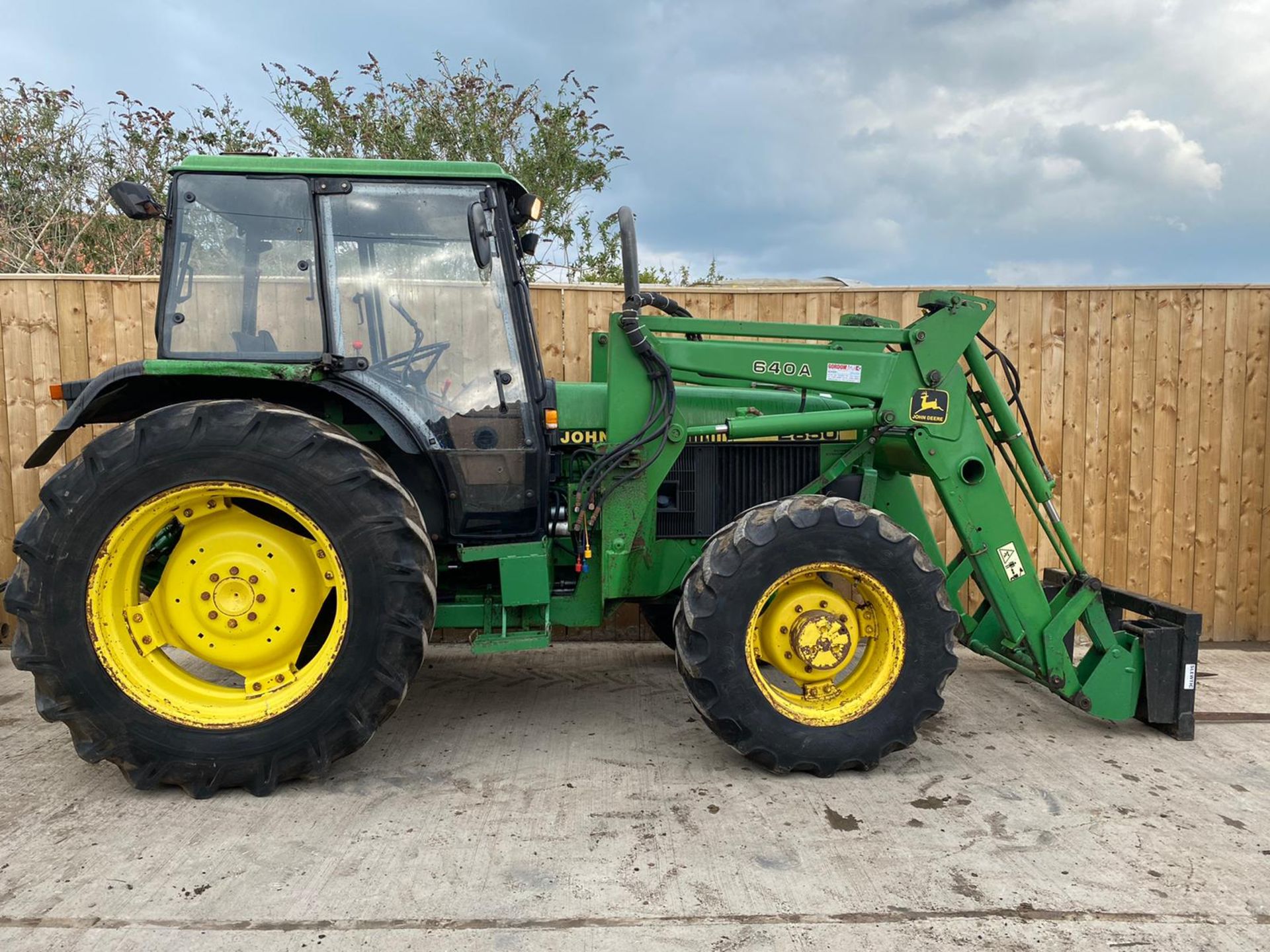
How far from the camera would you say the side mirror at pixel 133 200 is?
298 centimetres

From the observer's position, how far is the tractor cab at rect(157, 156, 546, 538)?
3.07 meters

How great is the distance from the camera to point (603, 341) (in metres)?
3.96

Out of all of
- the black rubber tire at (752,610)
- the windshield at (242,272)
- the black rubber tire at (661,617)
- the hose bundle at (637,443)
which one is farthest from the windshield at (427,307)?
the black rubber tire at (661,617)

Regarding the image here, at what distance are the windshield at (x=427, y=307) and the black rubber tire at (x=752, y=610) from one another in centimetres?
104

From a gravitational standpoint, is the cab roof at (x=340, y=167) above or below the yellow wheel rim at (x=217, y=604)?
above

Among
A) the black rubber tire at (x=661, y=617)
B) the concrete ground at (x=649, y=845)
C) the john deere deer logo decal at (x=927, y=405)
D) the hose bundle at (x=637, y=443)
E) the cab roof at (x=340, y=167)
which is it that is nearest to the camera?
the concrete ground at (x=649, y=845)

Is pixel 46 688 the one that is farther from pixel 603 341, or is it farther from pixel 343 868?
pixel 603 341

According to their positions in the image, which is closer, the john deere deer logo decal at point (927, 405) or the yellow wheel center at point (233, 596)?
the yellow wheel center at point (233, 596)

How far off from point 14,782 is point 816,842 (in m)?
2.85

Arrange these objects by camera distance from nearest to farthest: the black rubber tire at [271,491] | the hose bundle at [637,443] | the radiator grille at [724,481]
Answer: the black rubber tire at [271,491]
the hose bundle at [637,443]
the radiator grille at [724,481]

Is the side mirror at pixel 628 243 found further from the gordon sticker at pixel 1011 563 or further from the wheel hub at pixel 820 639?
the gordon sticker at pixel 1011 563

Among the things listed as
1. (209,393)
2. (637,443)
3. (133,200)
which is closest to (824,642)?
(637,443)

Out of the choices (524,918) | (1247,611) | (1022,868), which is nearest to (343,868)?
(524,918)

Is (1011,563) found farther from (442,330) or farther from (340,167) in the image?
(340,167)
